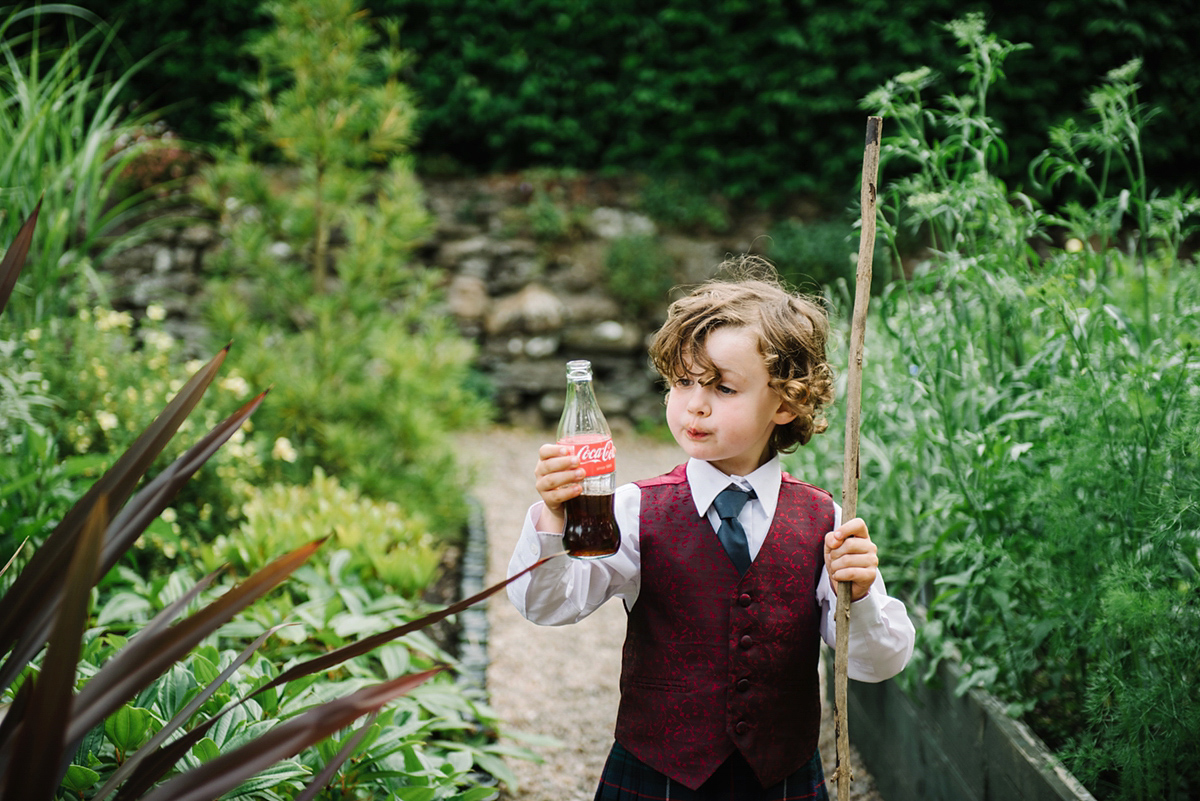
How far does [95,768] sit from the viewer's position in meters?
1.49

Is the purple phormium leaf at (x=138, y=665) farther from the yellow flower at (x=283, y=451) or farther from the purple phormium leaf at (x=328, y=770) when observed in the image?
the yellow flower at (x=283, y=451)

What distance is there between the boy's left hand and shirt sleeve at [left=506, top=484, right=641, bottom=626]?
1.22 ft

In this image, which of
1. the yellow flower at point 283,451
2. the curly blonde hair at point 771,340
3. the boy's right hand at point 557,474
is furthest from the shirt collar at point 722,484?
the yellow flower at point 283,451

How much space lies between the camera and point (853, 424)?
1306mm

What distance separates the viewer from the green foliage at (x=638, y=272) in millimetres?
7742

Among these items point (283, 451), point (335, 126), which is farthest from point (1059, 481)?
point (335, 126)

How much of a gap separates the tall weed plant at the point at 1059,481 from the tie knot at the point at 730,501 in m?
0.68

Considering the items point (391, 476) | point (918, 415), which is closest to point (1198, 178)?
point (918, 415)

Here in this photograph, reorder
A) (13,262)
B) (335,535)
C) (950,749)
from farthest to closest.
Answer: (335,535) < (950,749) < (13,262)

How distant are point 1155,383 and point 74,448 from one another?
Result: 11.5 ft

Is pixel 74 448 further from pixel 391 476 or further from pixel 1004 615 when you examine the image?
pixel 1004 615

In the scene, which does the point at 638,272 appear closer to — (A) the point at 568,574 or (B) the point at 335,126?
(B) the point at 335,126

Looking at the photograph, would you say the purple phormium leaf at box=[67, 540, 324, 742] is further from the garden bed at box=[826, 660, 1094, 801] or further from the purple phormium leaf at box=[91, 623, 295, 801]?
the garden bed at box=[826, 660, 1094, 801]

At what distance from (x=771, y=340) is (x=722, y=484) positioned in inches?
10.9
